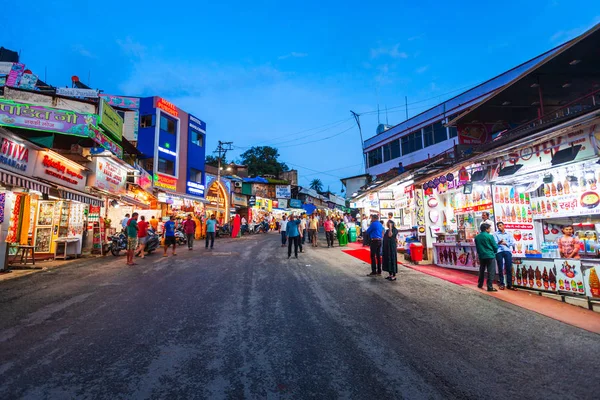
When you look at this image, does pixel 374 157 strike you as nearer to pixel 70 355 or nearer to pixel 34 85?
pixel 34 85

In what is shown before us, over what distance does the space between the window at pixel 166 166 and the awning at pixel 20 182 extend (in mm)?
18081

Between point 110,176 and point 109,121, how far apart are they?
3280 millimetres

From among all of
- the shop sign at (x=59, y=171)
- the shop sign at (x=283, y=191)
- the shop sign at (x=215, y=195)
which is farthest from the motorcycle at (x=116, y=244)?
the shop sign at (x=283, y=191)

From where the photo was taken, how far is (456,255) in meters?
10.5

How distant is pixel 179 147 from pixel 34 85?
11306mm

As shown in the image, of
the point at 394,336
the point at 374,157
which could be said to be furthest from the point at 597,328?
the point at 374,157

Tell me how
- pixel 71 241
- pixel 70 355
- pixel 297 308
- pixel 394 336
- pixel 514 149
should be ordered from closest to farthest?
pixel 70 355, pixel 394 336, pixel 297 308, pixel 514 149, pixel 71 241

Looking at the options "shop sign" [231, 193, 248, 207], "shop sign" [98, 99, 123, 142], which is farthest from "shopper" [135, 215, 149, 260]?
"shop sign" [231, 193, 248, 207]

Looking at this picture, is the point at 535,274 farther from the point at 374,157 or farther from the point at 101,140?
the point at 374,157

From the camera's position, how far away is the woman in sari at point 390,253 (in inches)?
345

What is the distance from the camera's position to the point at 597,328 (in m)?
4.95

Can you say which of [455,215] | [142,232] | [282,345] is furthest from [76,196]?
[455,215]

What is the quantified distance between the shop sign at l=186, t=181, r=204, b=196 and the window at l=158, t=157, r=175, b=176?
206 cm

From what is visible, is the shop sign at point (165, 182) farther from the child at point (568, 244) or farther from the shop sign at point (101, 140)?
the child at point (568, 244)
